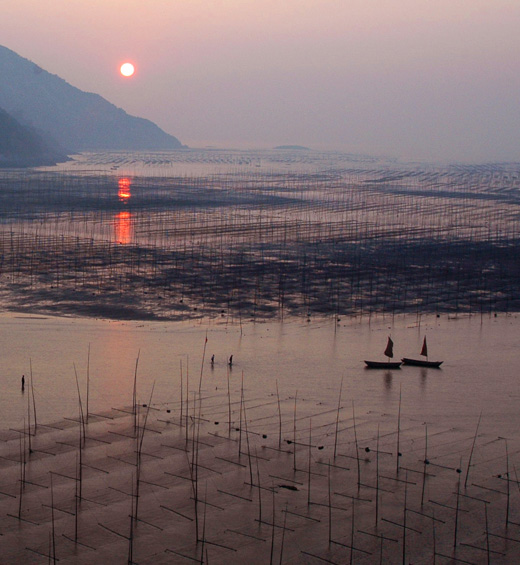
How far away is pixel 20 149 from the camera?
419ft

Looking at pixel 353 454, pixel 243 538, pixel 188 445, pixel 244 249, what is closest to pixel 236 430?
pixel 188 445

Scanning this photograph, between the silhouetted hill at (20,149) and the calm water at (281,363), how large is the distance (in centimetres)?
9486

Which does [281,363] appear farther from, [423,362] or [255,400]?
[423,362]

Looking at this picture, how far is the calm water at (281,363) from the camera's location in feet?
63.2

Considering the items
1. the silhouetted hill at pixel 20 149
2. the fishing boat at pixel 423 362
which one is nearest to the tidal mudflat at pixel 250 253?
the fishing boat at pixel 423 362

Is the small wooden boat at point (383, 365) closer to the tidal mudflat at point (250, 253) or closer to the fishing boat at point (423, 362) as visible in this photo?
the fishing boat at point (423, 362)

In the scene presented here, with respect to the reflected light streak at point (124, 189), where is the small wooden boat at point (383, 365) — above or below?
below

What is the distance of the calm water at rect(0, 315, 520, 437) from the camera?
1925 cm

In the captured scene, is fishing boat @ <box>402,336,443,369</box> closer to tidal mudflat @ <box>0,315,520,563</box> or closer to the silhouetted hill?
tidal mudflat @ <box>0,315,520,563</box>

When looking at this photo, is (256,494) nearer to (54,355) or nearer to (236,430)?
(236,430)

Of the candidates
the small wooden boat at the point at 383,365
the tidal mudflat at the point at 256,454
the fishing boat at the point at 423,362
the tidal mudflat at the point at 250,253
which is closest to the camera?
the tidal mudflat at the point at 256,454

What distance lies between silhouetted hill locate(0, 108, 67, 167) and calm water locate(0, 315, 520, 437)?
311 feet

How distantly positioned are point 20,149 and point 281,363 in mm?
114487

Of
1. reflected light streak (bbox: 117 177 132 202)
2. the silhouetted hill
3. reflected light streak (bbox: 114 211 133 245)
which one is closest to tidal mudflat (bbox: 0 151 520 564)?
reflected light streak (bbox: 114 211 133 245)
